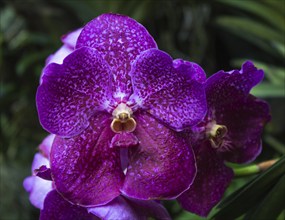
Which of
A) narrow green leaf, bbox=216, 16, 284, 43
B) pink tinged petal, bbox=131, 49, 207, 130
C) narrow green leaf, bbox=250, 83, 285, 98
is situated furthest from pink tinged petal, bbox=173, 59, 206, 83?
narrow green leaf, bbox=216, 16, 284, 43

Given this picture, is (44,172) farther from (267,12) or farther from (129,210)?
(267,12)

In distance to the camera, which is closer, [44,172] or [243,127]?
[44,172]

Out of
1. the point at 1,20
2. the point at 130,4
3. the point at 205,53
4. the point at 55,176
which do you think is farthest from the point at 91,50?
the point at 1,20

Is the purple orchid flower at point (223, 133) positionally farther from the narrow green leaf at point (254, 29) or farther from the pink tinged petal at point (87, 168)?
the narrow green leaf at point (254, 29)

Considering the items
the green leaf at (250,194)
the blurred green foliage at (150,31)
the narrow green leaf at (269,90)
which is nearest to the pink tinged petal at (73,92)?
the green leaf at (250,194)

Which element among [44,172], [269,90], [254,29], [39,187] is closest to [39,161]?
[39,187]

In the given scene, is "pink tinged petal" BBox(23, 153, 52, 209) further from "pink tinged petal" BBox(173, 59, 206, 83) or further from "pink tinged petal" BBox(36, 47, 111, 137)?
"pink tinged petal" BBox(173, 59, 206, 83)
